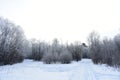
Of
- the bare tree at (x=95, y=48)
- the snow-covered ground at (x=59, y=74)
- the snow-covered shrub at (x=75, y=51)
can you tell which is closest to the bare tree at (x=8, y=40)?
the snow-covered ground at (x=59, y=74)

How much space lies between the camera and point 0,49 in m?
34.7

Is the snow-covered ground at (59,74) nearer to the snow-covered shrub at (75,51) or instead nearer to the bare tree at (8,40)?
the bare tree at (8,40)

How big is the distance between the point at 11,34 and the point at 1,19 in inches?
184

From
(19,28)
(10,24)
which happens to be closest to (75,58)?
(19,28)

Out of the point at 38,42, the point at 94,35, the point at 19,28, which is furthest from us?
the point at 38,42

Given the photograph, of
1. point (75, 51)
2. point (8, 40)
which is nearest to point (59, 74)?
point (8, 40)

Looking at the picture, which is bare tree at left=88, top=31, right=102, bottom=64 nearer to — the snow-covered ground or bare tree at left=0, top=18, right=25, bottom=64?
the snow-covered ground

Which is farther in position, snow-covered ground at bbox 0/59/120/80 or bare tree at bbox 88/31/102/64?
bare tree at bbox 88/31/102/64

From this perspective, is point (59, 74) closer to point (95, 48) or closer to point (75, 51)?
point (95, 48)

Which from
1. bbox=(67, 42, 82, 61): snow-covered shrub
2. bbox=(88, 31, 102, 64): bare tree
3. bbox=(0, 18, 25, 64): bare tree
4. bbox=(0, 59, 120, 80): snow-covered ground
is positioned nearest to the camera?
bbox=(0, 59, 120, 80): snow-covered ground

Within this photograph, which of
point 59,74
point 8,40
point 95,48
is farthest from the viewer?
point 95,48

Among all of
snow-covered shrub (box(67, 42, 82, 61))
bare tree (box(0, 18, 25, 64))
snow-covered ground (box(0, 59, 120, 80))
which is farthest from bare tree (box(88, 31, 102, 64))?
→ bare tree (box(0, 18, 25, 64))

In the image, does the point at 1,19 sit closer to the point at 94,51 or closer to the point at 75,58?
the point at 94,51

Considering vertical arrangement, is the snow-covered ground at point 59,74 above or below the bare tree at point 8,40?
below
